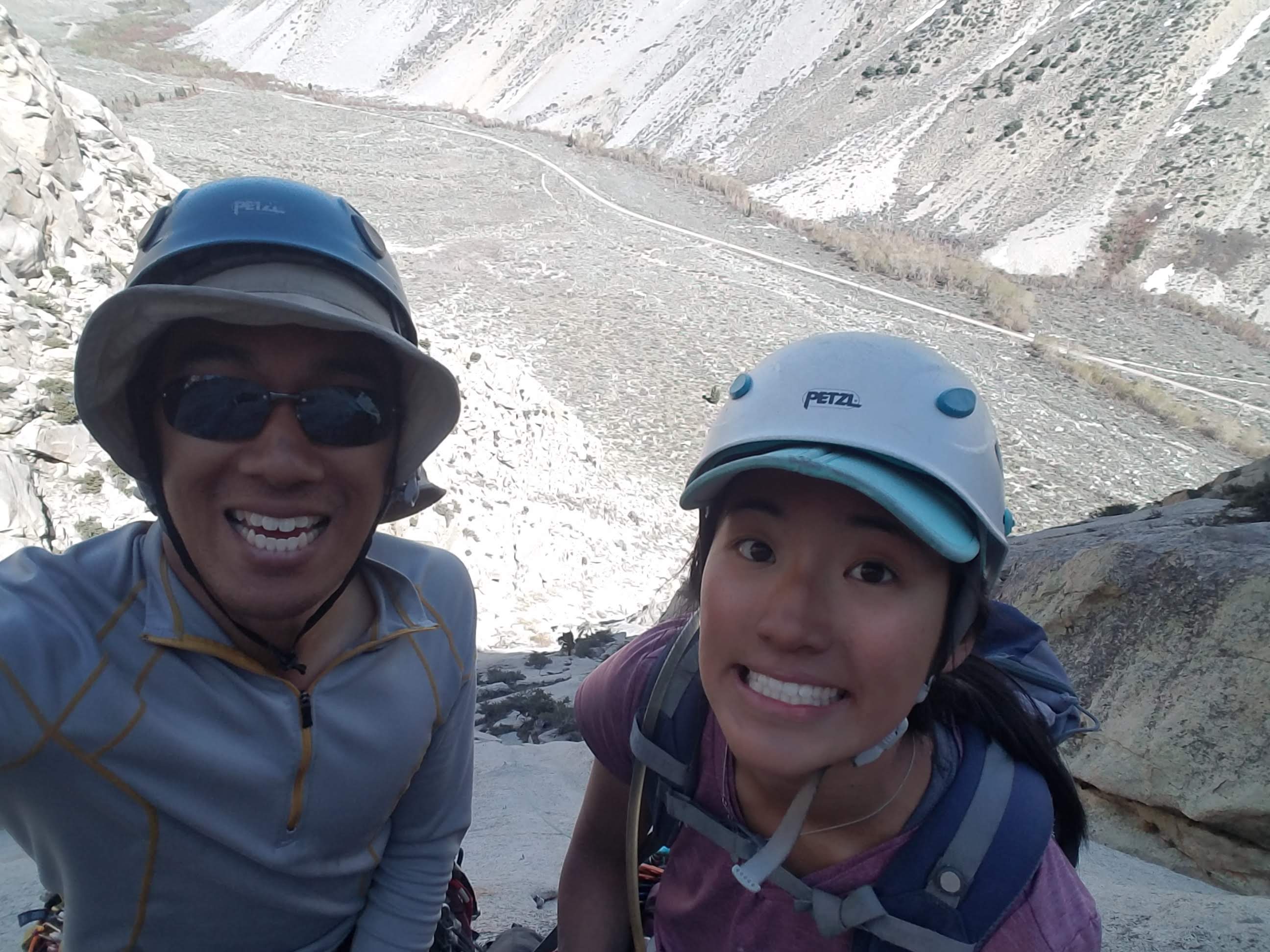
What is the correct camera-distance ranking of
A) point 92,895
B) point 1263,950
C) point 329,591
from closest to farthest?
point 92,895
point 329,591
point 1263,950

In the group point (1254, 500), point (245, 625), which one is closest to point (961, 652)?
point (245, 625)

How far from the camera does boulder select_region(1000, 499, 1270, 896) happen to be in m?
3.68

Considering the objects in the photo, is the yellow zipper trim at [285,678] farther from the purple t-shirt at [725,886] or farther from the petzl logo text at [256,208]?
the petzl logo text at [256,208]

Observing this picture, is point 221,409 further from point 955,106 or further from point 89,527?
point 955,106

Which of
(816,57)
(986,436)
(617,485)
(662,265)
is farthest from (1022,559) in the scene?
(816,57)

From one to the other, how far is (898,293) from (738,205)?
8481 mm

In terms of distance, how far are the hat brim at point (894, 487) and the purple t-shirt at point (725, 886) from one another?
58 cm

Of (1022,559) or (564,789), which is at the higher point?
(1022,559)

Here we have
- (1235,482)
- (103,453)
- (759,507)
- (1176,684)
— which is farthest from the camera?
Answer: (103,453)

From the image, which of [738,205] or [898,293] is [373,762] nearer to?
[898,293]

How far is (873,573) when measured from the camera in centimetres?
148

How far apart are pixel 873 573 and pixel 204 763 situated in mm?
1265

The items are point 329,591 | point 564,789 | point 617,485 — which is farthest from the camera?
point 617,485

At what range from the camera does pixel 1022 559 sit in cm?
561
